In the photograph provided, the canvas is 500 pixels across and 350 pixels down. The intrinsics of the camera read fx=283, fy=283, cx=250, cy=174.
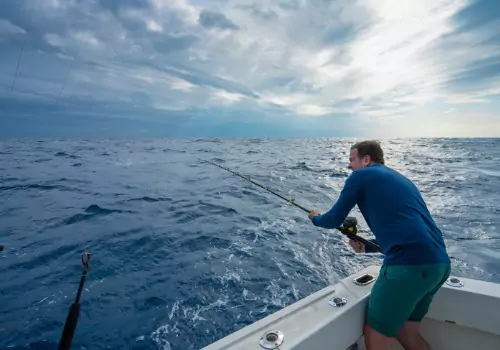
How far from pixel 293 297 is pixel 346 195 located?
2.60 m

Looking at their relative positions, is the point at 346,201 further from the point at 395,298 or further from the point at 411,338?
the point at 411,338

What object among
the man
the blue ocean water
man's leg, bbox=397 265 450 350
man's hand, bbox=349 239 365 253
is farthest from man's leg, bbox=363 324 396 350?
the blue ocean water

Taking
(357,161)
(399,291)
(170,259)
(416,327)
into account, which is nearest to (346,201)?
(357,161)

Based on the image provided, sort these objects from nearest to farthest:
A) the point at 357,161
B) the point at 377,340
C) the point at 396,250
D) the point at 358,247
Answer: the point at 396,250
the point at 377,340
the point at 357,161
the point at 358,247

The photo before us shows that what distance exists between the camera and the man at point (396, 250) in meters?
2.07

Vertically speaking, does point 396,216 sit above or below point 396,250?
above

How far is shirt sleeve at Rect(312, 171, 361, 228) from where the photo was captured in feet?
7.72

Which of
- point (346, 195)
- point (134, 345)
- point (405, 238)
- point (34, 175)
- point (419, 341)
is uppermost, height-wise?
point (346, 195)

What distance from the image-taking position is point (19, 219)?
25.3 ft

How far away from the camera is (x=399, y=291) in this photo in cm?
212

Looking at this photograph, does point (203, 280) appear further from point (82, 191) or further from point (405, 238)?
point (82, 191)

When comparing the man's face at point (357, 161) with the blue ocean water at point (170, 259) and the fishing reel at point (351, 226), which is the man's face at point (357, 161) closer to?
the fishing reel at point (351, 226)

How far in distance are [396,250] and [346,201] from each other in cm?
52

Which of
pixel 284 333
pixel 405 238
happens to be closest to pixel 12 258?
pixel 284 333
